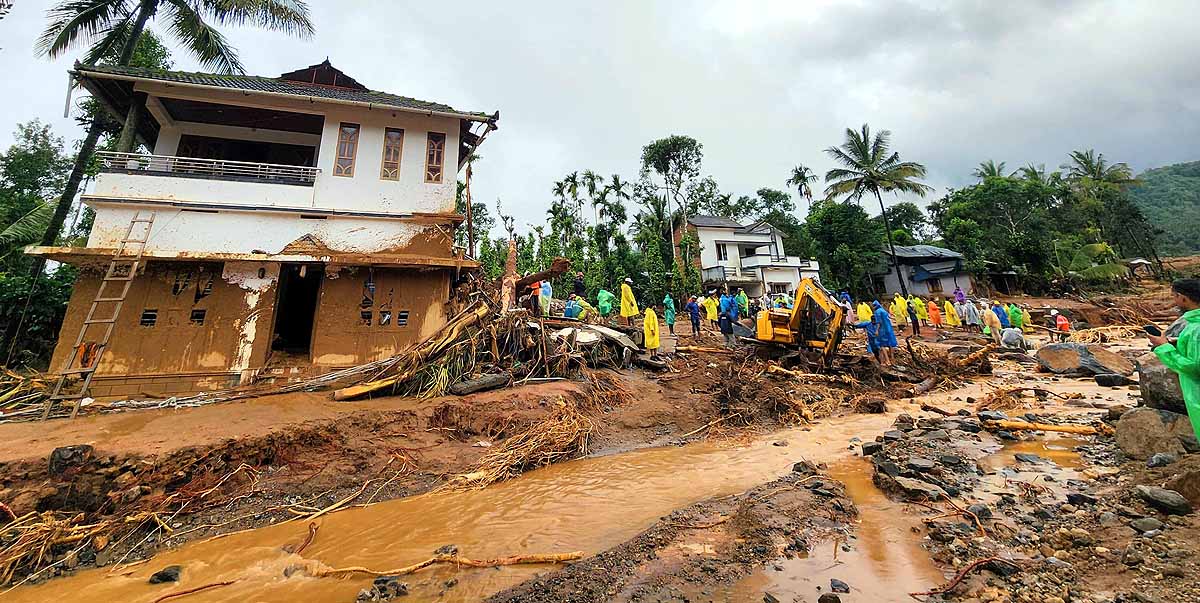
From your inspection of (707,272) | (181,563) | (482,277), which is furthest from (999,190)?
(181,563)

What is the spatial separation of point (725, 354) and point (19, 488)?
13.8 meters

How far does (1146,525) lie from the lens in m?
3.30

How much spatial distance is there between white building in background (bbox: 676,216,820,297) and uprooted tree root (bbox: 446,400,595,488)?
1062 inches

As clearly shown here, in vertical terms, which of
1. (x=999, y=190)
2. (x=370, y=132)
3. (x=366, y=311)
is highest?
(x=999, y=190)

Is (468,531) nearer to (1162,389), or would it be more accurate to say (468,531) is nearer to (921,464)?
(921,464)

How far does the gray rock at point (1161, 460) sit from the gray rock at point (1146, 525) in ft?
5.52

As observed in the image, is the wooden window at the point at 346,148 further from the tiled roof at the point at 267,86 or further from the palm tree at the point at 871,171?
the palm tree at the point at 871,171

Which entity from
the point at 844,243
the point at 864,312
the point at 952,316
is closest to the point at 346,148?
the point at 864,312

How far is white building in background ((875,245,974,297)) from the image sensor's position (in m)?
32.2

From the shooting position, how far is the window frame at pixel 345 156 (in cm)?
1041

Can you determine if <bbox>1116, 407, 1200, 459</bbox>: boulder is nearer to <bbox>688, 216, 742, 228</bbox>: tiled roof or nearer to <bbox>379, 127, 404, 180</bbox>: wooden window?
<bbox>379, 127, 404, 180</bbox>: wooden window

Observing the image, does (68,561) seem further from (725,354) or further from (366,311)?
(725,354)

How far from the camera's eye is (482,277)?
13281mm

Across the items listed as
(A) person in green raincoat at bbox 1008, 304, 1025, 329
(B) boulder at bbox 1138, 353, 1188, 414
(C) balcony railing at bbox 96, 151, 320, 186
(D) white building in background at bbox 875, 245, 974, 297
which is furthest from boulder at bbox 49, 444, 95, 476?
(D) white building in background at bbox 875, 245, 974, 297
